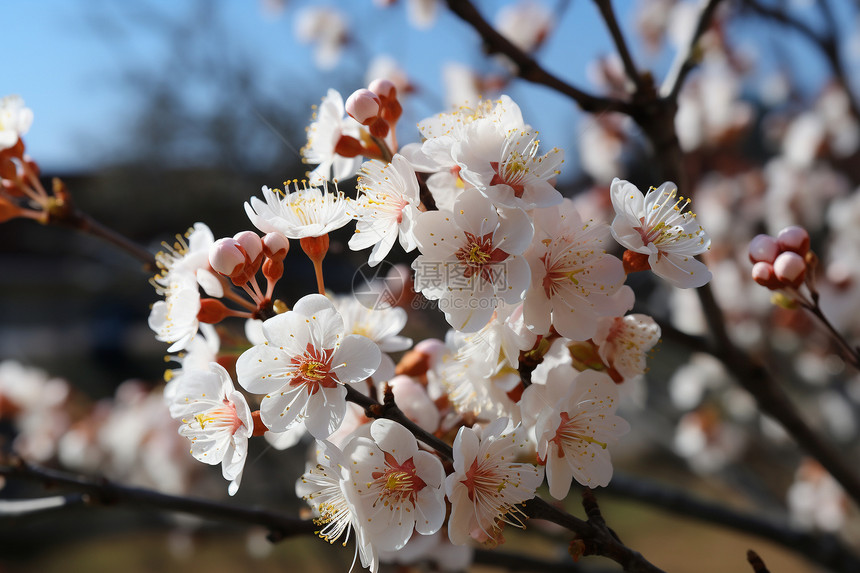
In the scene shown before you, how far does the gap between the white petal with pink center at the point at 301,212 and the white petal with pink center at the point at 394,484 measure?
233mm

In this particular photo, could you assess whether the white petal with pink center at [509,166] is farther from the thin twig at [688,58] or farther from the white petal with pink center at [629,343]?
the thin twig at [688,58]

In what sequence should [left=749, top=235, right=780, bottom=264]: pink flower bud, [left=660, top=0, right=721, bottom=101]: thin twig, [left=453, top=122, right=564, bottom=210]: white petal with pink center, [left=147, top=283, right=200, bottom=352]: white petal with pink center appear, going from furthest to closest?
→ [left=660, top=0, right=721, bottom=101]: thin twig, [left=749, top=235, right=780, bottom=264]: pink flower bud, [left=147, top=283, right=200, bottom=352]: white petal with pink center, [left=453, top=122, right=564, bottom=210]: white petal with pink center

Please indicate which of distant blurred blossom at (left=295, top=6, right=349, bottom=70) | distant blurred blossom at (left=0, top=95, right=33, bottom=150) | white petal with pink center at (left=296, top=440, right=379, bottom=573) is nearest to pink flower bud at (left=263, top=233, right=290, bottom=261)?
white petal with pink center at (left=296, top=440, right=379, bottom=573)

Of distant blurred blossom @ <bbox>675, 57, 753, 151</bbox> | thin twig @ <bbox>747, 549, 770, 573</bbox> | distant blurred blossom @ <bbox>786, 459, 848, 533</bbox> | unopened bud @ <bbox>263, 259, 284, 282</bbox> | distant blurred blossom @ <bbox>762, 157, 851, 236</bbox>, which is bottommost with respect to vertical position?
distant blurred blossom @ <bbox>786, 459, 848, 533</bbox>

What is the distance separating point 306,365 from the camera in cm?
63

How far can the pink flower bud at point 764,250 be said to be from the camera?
801 millimetres

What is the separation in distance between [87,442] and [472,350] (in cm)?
255

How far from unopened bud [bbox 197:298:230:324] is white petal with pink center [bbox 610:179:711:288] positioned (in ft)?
1.54

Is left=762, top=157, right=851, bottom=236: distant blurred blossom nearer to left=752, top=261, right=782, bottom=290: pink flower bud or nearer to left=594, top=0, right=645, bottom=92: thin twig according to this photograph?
left=594, top=0, right=645, bottom=92: thin twig

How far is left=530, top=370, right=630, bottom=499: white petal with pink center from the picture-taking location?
2.17ft

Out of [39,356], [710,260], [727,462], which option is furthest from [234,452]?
[39,356]

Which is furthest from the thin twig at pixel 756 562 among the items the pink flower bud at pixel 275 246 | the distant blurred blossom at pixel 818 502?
the distant blurred blossom at pixel 818 502

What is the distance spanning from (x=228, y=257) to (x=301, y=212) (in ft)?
0.33

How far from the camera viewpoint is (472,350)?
70cm
